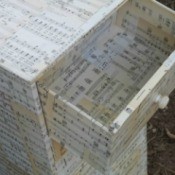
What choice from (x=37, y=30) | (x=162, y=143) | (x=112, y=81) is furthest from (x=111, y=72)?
(x=162, y=143)

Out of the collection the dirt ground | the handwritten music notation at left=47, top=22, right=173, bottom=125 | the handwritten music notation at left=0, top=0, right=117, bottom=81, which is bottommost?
the dirt ground

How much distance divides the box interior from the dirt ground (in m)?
0.75

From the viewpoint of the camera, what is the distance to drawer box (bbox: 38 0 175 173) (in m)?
0.86

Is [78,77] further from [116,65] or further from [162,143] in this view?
[162,143]

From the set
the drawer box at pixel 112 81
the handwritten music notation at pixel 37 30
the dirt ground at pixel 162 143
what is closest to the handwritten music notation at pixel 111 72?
the drawer box at pixel 112 81

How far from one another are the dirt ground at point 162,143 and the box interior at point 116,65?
2.47 ft

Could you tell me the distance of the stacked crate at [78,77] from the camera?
0.85 meters

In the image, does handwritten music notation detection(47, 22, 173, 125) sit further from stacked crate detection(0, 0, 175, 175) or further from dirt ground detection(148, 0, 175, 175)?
dirt ground detection(148, 0, 175, 175)

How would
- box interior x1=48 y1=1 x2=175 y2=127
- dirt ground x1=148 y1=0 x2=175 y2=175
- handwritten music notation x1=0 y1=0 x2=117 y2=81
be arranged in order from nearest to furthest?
1. handwritten music notation x1=0 y1=0 x2=117 y2=81
2. box interior x1=48 y1=1 x2=175 y2=127
3. dirt ground x1=148 y1=0 x2=175 y2=175

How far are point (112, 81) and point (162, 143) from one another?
79cm

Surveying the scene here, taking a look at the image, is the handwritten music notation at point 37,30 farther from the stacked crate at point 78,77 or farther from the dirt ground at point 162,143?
the dirt ground at point 162,143

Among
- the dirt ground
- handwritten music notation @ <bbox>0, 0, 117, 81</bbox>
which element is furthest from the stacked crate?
the dirt ground

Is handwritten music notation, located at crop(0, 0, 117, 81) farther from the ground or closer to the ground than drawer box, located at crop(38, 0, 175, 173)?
farther from the ground

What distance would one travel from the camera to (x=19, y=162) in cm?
125
